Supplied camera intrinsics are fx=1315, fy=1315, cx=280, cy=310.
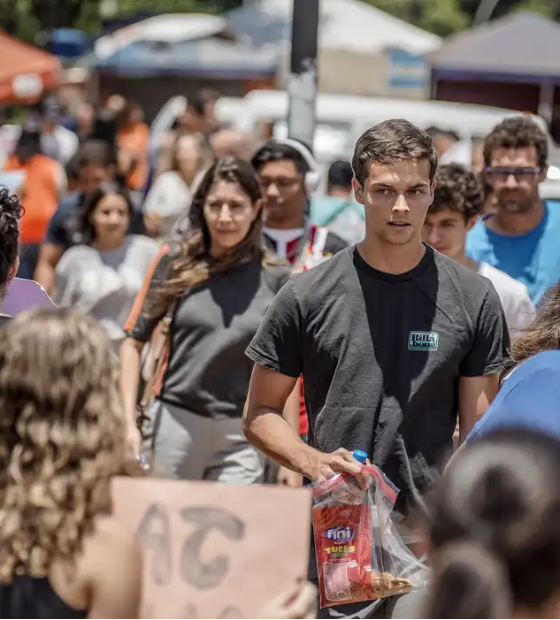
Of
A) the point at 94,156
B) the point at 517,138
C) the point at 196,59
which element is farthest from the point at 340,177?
the point at 196,59

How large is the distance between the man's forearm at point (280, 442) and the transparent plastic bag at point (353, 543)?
14 centimetres

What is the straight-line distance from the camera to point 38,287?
4215 millimetres

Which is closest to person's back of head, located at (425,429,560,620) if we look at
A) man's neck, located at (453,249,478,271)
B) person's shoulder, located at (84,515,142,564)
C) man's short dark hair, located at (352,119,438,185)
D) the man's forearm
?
person's shoulder, located at (84,515,142,564)

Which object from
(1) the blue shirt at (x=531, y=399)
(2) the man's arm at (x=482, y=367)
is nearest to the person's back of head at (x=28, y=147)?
(2) the man's arm at (x=482, y=367)

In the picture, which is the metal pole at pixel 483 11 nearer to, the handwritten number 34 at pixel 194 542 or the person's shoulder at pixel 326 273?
the person's shoulder at pixel 326 273

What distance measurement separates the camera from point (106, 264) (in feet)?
24.7

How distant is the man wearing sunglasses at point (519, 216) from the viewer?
253 inches

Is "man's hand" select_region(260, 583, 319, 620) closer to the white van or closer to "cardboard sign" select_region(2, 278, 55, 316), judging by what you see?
"cardboard sign" select_region(2, 278, 55, 316)

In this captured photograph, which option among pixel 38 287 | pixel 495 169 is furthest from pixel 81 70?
pixel 38 287

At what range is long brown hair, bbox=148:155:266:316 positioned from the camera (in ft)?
18.9

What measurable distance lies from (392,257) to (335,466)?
74 cm

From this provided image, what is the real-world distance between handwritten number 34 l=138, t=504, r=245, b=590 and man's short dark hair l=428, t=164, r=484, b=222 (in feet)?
10.7

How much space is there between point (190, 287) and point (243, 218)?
397 millimetres

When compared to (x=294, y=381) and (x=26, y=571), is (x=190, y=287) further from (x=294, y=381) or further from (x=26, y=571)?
(x=26, y=571)
